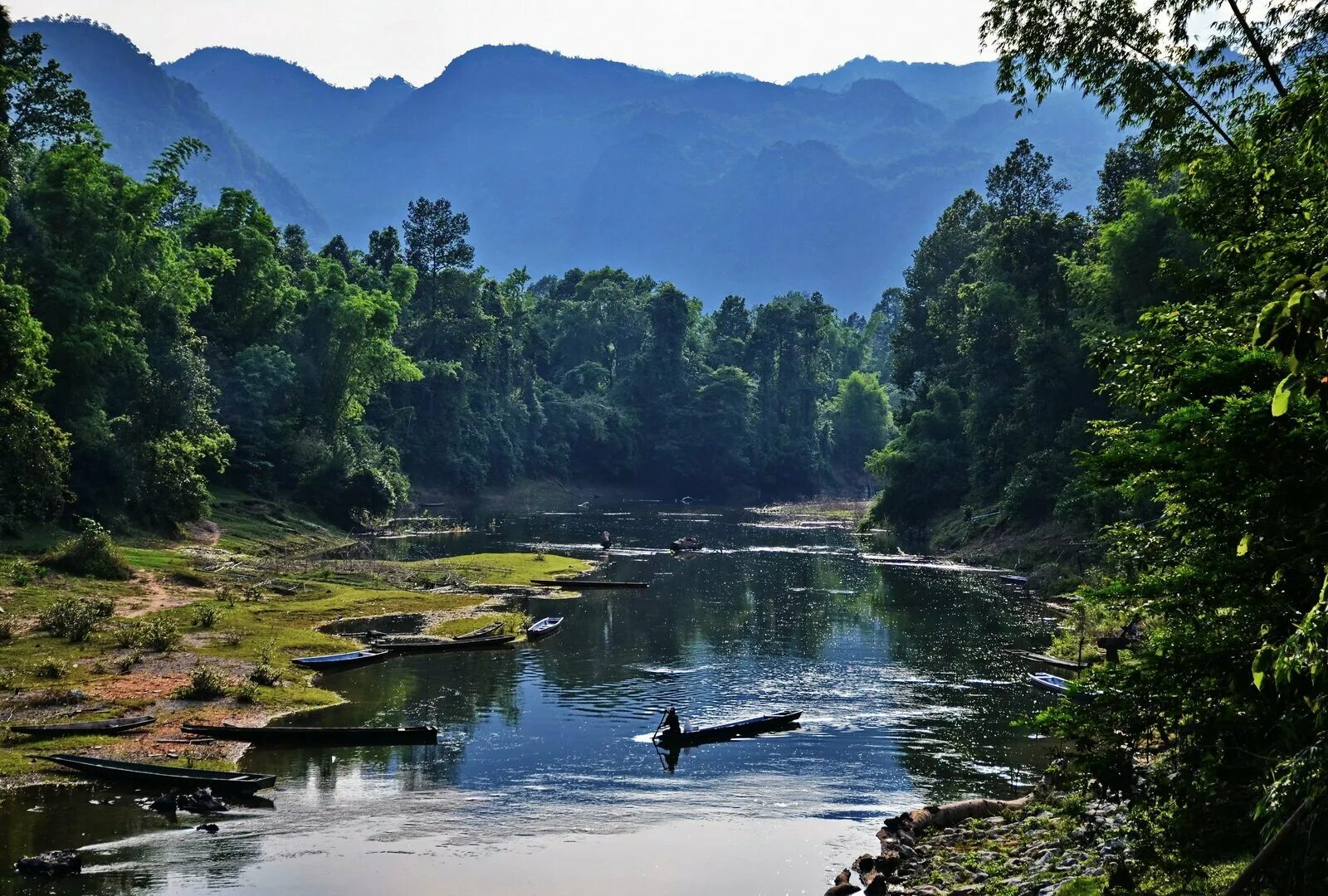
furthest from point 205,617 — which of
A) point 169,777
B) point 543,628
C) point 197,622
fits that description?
point 169,777

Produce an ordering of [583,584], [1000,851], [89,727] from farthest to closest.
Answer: [583,584]
[89,727]
[1000,851]

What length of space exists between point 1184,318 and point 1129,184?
49015 millimetres

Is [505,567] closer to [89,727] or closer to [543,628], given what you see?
[543,628]

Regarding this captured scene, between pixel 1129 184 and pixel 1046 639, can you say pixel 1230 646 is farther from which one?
pixel 1129 184

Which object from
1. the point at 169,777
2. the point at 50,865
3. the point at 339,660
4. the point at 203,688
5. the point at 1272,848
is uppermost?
the point at 1272,848

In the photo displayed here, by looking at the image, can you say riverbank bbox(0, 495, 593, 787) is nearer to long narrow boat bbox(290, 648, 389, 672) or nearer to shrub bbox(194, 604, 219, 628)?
shrub bbox(194, 604, 219, 628)

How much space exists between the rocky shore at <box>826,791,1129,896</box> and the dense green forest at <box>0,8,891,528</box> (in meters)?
46.3

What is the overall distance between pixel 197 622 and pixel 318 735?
17.1 meters

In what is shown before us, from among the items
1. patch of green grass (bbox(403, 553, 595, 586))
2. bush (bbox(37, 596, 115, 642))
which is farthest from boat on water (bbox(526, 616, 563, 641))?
bush (bbox(37, 596, 115, 642))

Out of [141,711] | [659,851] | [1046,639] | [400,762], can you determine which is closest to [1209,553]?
[659,851]

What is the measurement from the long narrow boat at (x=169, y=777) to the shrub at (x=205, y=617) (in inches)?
731

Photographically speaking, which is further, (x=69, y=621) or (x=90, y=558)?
(x=90, y=558)

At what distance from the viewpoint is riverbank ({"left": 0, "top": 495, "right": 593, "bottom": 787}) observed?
3272cm

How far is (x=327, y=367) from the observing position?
99875mm
